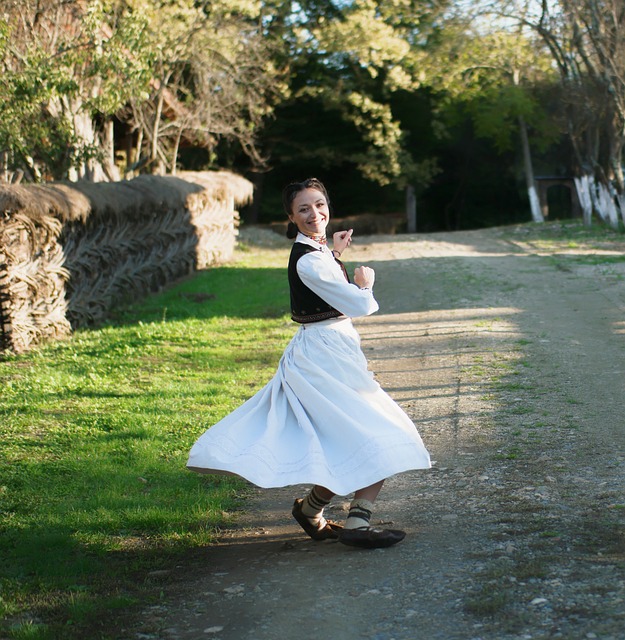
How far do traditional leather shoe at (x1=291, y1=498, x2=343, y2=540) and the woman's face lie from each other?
4.64ft

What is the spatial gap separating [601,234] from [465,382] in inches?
696

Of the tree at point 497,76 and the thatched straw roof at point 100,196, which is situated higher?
the tree at point 497,76

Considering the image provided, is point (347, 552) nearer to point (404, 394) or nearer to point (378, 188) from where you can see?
point (404, 394)

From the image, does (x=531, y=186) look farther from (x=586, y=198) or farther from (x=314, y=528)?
(x=314, y=528)

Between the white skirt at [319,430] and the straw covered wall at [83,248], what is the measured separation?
6399mm

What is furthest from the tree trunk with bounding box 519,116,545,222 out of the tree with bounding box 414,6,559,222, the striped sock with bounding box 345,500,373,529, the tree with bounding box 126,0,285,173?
the striped sock with bounding box 345,500,373,529

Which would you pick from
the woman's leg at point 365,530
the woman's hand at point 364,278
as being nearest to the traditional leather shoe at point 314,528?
the woman's leg at point 365,530

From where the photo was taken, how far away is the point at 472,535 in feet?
15.7

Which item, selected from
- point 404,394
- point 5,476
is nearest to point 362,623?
point 5,476

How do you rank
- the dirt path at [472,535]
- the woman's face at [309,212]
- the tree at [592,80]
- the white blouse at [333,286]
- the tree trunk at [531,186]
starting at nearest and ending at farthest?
the dirt path at [472,535] < the white blouse at [333,286] < the woman's face at [309,212] < the tree at [592,80] < the tree trunk at [531,186]

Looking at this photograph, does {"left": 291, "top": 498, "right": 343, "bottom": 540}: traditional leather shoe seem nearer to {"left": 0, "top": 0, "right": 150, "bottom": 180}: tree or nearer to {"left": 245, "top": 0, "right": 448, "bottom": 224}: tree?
{"left": 0, "top": 0, "right": 150, "bottom": 180}: tree

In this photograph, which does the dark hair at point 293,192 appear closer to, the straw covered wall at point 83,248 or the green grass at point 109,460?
the green grass at point 109,460

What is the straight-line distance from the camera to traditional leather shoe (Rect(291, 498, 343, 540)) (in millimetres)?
4938

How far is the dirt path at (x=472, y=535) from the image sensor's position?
3.89 m
